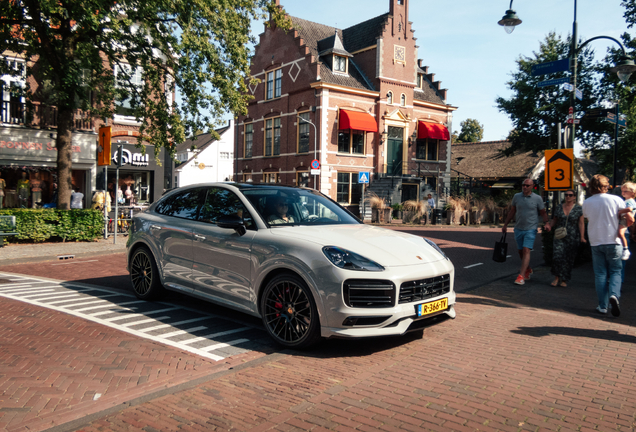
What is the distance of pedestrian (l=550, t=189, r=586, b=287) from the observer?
860 cm

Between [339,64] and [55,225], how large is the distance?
2486 cm

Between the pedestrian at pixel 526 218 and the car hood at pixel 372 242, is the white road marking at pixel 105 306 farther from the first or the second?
the pedestrian at pixel 526 218

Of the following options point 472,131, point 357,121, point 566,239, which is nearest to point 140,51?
point 566,239

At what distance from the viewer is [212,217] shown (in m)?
5.90

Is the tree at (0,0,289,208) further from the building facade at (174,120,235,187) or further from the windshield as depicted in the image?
the building facade at (174,120,235,187)

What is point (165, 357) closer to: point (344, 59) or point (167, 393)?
point (167, 393)

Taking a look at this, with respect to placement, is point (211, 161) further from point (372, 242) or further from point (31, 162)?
point (372, 242)

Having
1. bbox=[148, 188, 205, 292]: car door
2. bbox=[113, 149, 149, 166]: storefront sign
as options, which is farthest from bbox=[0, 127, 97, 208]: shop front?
bbox=[148, 188, 205, 292]: car door

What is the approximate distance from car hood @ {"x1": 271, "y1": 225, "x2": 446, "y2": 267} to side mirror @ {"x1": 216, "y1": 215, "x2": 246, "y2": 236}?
1.20 ft

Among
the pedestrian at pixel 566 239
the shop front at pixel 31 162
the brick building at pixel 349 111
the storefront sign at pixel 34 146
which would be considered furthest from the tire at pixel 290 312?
the brick building at pixel 349 111

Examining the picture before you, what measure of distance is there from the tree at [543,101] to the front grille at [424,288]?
34.4 metres

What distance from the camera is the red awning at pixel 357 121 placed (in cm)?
3275

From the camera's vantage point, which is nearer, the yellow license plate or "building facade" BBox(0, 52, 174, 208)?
the yellow license plate

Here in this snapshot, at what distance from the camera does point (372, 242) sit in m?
4.90
